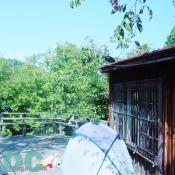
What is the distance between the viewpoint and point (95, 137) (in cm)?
995

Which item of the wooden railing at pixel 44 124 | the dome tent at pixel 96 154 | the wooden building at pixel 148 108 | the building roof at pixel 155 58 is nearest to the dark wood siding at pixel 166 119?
the wooden building at pixel 148 108

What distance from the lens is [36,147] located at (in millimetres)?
16859

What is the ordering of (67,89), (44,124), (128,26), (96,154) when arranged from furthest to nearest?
(67,89) < (44,124) < (96,154) < (128,26)

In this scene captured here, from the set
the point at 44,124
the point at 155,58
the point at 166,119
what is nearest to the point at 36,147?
the point at 44,124

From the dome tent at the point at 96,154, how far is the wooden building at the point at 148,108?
70 centimetres

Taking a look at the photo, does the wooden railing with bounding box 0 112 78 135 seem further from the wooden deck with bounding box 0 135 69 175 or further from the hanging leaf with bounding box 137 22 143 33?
the hanging leaf with bounding box 137 22 143 33

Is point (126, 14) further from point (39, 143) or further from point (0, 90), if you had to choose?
point (0, 90)

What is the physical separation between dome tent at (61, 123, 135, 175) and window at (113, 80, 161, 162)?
2.29ft

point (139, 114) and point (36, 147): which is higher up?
point (139, 114)

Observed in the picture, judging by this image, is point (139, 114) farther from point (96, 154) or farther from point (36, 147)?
point (36, 147)

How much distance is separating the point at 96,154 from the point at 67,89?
612 inches

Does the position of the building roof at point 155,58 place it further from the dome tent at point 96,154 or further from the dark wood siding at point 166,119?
the dome tent at point 96,154

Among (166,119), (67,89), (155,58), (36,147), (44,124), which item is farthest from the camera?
(67,89)

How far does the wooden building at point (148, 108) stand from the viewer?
808cm
